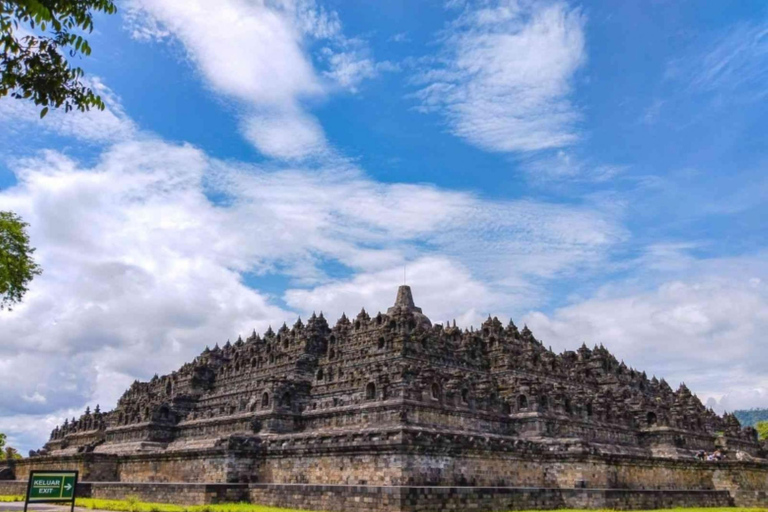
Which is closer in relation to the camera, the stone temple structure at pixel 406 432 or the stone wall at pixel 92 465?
the stone temple structure at pixel 406 432

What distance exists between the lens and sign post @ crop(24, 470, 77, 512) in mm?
22734

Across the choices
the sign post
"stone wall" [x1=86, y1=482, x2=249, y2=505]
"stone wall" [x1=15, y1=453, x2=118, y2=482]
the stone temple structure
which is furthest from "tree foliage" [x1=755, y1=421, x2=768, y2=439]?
the sign post

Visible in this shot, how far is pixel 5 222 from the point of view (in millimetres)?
39906

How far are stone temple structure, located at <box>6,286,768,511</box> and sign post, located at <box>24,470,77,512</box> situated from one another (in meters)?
12.8

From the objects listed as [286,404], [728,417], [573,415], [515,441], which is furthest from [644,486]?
[728,417]

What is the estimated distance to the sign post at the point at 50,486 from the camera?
22.7m

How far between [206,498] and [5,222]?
68.8 feet

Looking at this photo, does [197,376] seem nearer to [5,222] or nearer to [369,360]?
[369,360]

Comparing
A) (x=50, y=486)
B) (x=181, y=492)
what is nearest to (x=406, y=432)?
(x=181, y=492)

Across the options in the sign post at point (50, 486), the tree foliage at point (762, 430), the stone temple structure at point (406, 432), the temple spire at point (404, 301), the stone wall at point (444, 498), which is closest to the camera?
the sign post at point (50, 486)

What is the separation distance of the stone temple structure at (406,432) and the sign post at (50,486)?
1280cm

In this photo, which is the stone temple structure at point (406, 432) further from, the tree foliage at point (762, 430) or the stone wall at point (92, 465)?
the tree foliage at point (762, 430)

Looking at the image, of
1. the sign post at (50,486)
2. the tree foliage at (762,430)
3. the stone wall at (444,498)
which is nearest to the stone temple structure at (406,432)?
the stone wall at (444,498)

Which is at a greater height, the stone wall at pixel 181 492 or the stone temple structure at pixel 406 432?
the stone temple structure at pixel 406 432
